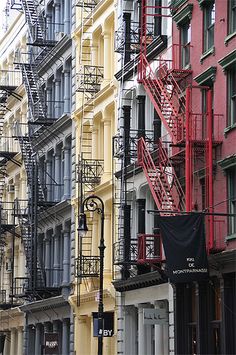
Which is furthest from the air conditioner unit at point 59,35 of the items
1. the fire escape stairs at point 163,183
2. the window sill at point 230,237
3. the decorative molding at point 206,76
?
the window sill at point 230,237

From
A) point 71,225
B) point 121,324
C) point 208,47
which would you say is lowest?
point 121,324

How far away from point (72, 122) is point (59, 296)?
8.73m

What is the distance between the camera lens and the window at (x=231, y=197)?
32125mm

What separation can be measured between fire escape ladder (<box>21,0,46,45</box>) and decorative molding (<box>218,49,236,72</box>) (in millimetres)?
24747

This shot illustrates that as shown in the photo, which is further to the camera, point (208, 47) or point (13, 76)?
point (13, 76)

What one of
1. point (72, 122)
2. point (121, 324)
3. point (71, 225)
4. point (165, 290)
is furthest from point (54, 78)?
point (165, 290)

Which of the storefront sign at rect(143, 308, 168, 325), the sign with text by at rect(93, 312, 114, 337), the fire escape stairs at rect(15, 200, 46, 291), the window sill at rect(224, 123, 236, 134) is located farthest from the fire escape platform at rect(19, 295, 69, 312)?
the window sill at rect(224, 123, 236, 134)

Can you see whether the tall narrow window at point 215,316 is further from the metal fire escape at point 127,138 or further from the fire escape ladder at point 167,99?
the metal fire escape at point 127,138

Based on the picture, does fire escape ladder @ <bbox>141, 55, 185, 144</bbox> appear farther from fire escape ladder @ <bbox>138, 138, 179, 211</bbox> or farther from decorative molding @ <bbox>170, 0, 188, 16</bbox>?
decorative molding @ <bbox>170, 0, 188, 16</bbox>

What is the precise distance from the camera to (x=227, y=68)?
32938 mm

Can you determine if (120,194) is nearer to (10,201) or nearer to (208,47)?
(208,47)

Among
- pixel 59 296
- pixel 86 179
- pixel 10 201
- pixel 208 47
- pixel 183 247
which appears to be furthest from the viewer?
pixel 10 201

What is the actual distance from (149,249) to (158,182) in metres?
3.00

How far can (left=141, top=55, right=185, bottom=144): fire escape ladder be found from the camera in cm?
3503
